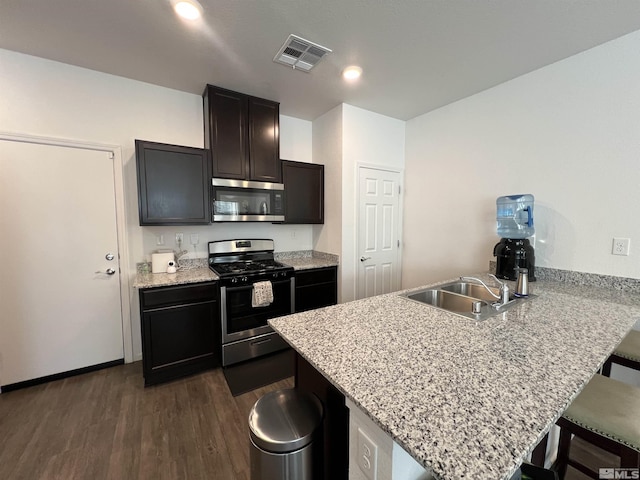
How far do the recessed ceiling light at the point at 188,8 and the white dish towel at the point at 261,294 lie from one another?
204 centimetres

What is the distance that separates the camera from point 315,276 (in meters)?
3.03

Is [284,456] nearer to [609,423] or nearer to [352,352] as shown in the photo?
[352,352]

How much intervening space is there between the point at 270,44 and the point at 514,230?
2503mm

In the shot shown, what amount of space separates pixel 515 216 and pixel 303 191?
2133 millimetres

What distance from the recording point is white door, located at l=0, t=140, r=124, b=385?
85.5 inches

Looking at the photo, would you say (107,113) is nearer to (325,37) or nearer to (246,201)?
(246,201)

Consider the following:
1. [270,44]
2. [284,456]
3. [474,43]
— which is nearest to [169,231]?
[270,44]

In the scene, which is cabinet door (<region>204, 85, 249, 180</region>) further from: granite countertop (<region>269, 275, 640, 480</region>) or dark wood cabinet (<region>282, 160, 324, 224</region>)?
granite countertop (<region>269, 275, 640, 480</region>)

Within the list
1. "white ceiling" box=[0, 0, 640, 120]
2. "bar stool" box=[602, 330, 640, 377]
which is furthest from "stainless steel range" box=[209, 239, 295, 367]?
"bar stool" box=[602, 330, 640, 377]

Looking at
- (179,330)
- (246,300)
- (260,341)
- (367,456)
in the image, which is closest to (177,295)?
(179,330)

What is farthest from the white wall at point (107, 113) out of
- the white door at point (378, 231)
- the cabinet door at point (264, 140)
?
the white door at point (378, 231)

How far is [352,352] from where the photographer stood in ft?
3.30

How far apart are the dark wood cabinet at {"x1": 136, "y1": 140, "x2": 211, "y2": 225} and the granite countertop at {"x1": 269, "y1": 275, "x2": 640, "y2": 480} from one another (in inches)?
68.1

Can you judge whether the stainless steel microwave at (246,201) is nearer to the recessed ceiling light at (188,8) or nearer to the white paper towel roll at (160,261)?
the white paper towel roll at (160,261)
